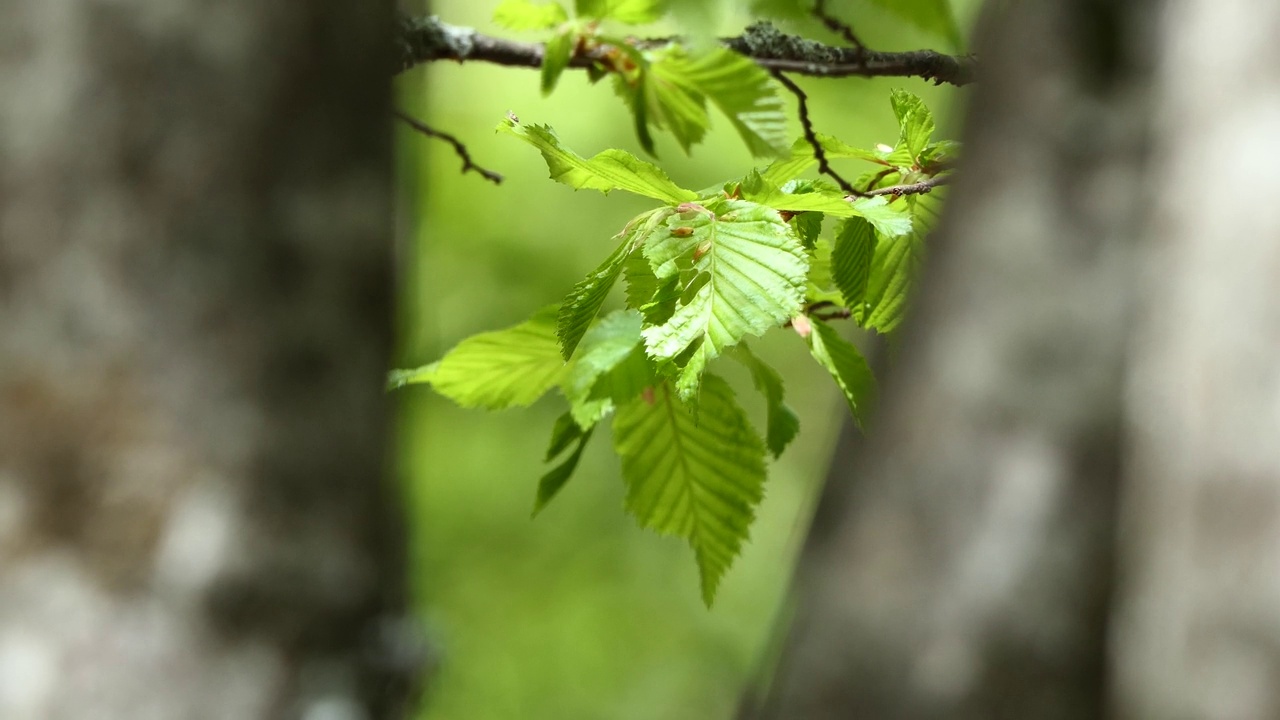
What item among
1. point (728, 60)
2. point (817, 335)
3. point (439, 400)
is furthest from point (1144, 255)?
point (439, 400)

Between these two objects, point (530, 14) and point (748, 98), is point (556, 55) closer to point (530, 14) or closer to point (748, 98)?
point (530, 14)

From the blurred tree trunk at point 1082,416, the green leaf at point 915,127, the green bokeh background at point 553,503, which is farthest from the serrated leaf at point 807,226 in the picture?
the green bokeh background at point 553,503

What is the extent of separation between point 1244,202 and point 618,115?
340 cm

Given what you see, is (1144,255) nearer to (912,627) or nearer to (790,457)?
(912,627)

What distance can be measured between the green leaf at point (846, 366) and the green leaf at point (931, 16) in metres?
0.30

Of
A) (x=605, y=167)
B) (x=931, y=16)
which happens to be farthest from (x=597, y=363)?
(x=931, y=16)

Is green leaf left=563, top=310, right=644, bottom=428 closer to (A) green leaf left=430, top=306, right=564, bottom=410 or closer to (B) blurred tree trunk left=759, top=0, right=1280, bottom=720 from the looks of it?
(A) green leaf left=430, top=306, right=564, bottom=410

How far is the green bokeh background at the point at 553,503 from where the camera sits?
3779 mm

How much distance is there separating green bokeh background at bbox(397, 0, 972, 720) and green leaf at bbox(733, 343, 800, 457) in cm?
252

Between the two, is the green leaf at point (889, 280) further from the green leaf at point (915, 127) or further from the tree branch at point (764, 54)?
the tree branch at point (764, 54)

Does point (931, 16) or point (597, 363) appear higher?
point (931, 16)

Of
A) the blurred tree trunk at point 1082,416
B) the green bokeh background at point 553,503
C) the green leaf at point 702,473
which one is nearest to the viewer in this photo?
the blurred tree trunk at point 1082,416

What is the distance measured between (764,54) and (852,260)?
1.08 feet

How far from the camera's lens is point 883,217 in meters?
0.85
